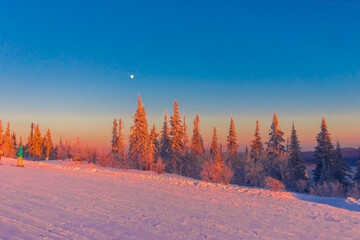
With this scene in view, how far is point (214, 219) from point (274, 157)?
34.8 meters

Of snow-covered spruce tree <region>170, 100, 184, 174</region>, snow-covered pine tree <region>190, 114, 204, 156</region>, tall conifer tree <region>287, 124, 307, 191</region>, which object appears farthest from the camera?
snow-covered pine tree <region>190, 114, 204, 156</region>

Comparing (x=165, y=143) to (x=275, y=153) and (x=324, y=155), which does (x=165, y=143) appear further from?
(x=324, y=155)

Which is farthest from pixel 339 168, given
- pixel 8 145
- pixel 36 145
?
pixel 8 145

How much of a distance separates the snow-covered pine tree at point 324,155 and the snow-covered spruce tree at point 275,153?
5.20 metres

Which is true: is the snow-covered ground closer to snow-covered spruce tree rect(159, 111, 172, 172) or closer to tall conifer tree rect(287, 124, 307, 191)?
tall conifer tree rect(287, 124, 307, 191)

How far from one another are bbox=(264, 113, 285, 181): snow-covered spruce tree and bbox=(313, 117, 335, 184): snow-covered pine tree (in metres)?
5.20

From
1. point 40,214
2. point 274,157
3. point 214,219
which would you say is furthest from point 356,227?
point 274,157

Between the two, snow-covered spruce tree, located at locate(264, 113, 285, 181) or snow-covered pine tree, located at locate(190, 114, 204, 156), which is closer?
snow-covered spruce tree, located at locate(264, 113, 285, 181)

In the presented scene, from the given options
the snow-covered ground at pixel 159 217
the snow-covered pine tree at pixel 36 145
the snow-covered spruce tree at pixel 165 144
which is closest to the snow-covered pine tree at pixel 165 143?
the snow-covered spruce tree at pixel 165 144

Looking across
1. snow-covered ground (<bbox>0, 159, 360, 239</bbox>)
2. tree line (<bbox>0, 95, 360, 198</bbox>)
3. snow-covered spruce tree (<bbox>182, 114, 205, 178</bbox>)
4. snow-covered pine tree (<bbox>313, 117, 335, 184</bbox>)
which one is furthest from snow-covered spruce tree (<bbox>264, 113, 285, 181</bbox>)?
snow-covered ground (<bbox>0, 159, 360, 239</bbox>)

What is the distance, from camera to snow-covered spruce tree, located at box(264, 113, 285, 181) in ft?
120

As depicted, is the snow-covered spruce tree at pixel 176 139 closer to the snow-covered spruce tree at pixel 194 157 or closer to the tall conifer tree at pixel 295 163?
the snow-covered spruce tree at pixel 194 157

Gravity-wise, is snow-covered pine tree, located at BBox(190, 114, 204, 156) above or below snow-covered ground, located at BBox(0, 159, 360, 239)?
above

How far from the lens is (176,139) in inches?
1682
